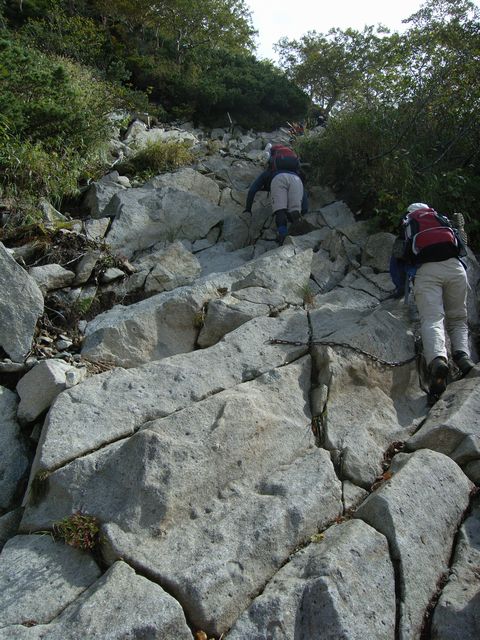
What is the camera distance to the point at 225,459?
4.44 metres

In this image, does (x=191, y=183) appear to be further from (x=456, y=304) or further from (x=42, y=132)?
(x=456, y=304)

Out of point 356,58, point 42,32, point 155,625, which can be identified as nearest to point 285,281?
point 155,625

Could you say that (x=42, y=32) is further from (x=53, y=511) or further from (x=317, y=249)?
(x=53, y=511)

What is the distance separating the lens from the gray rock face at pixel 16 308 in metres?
5.61

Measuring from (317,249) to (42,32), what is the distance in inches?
383

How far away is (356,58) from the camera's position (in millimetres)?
18938

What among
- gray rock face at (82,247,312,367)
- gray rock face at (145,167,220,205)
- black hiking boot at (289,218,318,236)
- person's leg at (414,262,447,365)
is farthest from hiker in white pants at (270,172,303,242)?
person's leg at (414,262,447,365)

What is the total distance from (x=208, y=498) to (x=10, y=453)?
1883 mm

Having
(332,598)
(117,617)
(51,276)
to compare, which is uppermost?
(51,276)

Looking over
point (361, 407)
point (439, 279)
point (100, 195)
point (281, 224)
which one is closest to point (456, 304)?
point (439, 279)

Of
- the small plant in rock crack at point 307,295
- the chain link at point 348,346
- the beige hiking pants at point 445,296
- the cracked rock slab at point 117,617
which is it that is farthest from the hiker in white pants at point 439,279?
the cracked rock slab at point 117,617

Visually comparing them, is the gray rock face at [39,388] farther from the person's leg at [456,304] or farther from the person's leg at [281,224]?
the person's leg at [281,224]

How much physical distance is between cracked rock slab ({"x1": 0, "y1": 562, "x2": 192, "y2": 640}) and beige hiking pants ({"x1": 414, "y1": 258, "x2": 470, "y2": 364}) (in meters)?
3.99

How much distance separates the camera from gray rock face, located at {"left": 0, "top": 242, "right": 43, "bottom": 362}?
561cm
